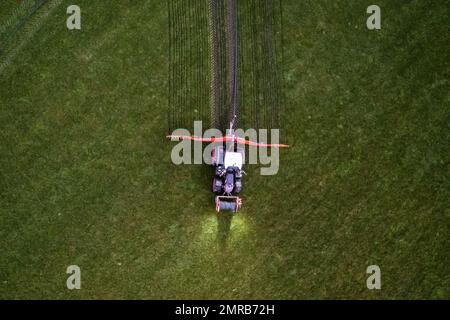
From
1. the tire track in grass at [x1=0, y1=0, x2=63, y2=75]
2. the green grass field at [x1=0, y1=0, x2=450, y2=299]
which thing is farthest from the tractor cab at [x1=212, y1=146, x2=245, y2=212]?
the tire track in grass at [x1=0, y1=0, x2=63, y2=75]

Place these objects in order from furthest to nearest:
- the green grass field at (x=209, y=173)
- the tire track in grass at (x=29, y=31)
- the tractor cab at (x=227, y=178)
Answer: the tire track in grass at (x=29, y=31) → the green grass field at (x=209, y=173) → the tractor cab at (x=227, y=178)

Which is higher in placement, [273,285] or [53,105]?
[53,105]

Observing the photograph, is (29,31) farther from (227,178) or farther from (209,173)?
(227,178)

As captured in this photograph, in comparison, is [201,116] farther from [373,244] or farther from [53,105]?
[373,244]

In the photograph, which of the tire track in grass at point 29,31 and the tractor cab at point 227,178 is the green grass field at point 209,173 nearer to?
the tire track in grass at point 29,31

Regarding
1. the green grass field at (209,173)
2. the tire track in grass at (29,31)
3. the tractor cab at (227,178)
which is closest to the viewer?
the tractor cab at (227,178)

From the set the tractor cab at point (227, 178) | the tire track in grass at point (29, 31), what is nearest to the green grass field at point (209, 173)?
the tire track in grass at point (29, 31)

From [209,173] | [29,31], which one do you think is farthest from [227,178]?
[29,31]
